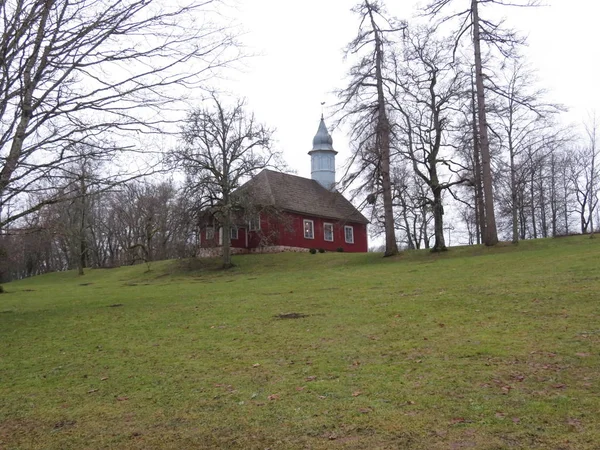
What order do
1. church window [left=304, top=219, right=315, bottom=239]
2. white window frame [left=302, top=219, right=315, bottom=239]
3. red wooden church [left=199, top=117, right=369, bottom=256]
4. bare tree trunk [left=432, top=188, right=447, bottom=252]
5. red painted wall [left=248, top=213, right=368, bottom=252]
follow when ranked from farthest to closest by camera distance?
church window [left=304, top=219, right=315, bottom=239], white window frame [left=302, top=219, right=315, bottom=239], red painted wall [left=248, top=213, right=368, bottom=252], red wooden church [left=199, top=117, right=369, bottom=256], bare tree trunk [left=432, top=188, right=447, bottom=252]

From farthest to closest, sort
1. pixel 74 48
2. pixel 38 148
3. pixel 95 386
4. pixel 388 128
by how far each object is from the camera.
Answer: pixel 388 128 → pixel 95 386 → pixel 38 148 → pixel 74 48

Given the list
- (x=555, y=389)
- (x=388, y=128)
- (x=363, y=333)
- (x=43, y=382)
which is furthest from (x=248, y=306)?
(x=388, y=128)

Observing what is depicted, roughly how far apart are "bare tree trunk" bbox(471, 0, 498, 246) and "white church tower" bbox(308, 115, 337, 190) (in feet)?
75.2

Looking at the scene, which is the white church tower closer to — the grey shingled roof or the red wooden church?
the red wooden church

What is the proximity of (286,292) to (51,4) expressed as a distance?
509 inches

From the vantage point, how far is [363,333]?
31.0ft

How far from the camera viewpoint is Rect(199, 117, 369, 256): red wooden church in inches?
1431

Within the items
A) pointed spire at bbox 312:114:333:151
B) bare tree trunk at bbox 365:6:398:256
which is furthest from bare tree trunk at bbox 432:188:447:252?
pointed spire at bbox 312:114:333:151

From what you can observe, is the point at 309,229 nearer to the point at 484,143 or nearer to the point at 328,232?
the point at 328,232

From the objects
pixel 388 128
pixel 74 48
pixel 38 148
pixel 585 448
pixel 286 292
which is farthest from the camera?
pixel 388 128

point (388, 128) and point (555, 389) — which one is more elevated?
point (388, 128)

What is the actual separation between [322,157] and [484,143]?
24.0 meters

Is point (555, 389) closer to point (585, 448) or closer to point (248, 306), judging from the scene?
point (585, 448)

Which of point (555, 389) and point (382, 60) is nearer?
point (555, 389)
